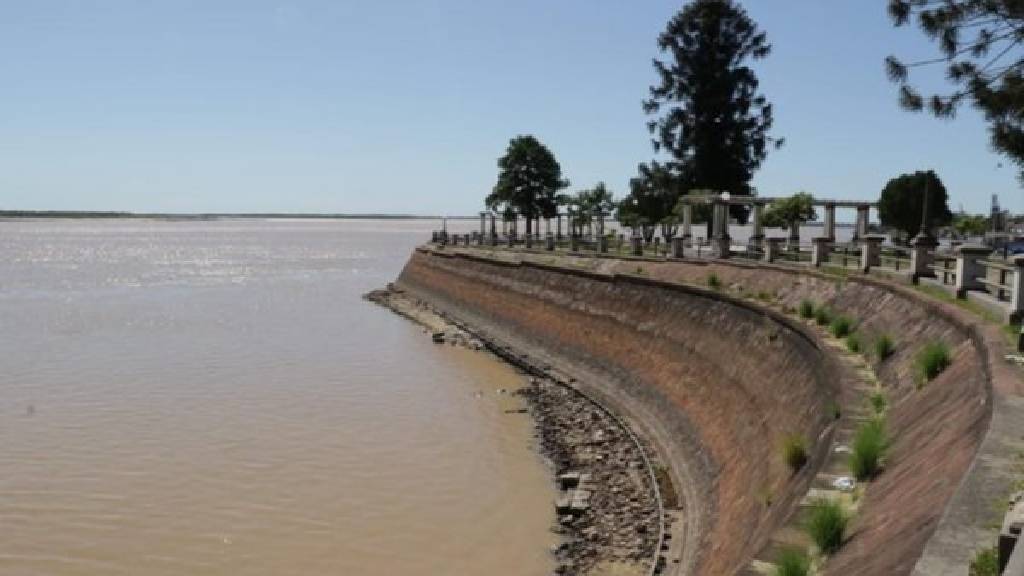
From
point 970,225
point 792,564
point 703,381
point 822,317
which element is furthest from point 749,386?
point 970,225

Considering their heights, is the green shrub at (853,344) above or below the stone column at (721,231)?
below

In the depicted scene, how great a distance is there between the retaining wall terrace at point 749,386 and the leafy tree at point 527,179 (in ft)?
122

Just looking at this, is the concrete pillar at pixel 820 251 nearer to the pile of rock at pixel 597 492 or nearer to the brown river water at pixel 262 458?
the pile of rock at pixel 597 492

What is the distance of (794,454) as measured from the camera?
1156cm

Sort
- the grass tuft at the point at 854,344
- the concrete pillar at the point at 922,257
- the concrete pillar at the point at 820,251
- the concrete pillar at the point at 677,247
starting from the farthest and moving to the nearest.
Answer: the concrete pillar at the point at 677,247, the concrete pillar at the point at 820,251, the concrete pillar at the point at 922,257, the grass tuft at the point at 854,344

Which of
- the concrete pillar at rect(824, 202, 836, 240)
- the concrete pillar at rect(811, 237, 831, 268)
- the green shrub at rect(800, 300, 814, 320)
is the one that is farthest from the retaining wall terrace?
the concrete pillar at rect(824, 202, 836, 240)

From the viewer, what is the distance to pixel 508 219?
73.9 metres

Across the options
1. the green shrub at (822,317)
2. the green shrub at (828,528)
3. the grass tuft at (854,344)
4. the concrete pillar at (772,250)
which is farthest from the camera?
the concrete pillar at (772,250)

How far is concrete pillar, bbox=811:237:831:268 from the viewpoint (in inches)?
914

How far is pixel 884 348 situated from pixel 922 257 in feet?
19.4

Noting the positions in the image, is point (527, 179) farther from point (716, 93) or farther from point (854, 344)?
point (854, 344)

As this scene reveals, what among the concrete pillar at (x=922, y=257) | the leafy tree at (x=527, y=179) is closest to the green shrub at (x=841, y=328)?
the concrete pillar at (x=922, y=257)

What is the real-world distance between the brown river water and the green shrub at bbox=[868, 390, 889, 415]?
6.38 m

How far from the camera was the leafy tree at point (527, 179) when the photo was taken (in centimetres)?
7338
